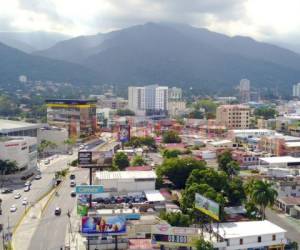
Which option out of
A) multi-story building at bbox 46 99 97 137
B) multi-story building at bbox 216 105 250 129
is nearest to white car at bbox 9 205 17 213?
multi-story building at bbox 46 99 97 137

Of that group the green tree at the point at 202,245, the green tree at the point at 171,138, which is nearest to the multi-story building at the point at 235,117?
the green tree at the point at 171,138

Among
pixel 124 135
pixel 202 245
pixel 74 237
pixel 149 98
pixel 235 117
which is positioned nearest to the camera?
pixel 202 245

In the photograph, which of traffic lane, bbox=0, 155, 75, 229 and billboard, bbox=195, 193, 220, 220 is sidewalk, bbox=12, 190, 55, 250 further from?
billboard, bbox=195, 193, 220, 220

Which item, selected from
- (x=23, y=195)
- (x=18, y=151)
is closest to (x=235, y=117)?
(x=18, y=151)

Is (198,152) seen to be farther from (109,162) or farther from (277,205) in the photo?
(277,205)

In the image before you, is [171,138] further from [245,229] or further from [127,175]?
[245,229]

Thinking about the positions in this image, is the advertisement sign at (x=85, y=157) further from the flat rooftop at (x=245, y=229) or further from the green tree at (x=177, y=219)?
the flat rooftop at (x=245, y=229)
